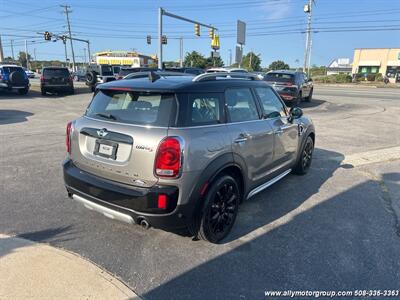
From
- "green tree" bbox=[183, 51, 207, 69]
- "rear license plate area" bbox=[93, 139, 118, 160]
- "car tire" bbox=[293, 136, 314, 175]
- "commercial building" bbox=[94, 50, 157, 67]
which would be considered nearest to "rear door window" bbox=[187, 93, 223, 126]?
"rear license plate area" bbox=[93, 139, 118, 160]

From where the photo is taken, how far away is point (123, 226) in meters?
3.66

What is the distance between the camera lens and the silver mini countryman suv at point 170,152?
2822 mm

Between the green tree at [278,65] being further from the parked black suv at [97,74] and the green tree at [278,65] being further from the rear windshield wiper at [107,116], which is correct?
the rear windshield wiper at [107,116]

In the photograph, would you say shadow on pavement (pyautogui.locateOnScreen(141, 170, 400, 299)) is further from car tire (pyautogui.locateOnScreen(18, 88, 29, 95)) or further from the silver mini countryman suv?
car tire (pyautogui.locateOnScreen(18, 88, 29, 95))

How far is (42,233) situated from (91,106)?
1.49 metres

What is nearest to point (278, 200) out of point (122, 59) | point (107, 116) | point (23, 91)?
point (107, 116)

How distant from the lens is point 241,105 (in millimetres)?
3711

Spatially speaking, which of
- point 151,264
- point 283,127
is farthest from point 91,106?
point 283,127

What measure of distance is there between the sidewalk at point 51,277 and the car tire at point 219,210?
0.93 metres

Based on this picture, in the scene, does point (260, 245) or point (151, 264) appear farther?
point (260, 245)

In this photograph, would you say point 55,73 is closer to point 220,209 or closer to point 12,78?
point 12,78

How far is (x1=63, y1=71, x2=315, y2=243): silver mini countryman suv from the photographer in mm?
2822

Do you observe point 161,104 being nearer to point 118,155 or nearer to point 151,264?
point 118,155

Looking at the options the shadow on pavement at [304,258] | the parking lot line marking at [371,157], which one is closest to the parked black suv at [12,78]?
the parking lot line marking at [371,157]
